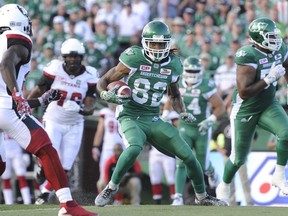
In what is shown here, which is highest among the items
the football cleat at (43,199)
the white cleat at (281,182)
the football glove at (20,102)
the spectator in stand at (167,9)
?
the spectator in stand at (167,9)

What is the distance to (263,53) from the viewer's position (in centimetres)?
951

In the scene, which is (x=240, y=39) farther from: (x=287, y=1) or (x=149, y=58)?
(x=149, y=58)

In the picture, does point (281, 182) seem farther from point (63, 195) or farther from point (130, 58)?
point (63, 195)

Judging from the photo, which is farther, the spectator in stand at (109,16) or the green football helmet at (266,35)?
the spectator in stand at (109,16)

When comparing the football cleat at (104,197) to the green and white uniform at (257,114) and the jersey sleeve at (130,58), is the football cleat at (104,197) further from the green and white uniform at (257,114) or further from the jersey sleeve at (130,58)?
the green and white uniform at (257,114)

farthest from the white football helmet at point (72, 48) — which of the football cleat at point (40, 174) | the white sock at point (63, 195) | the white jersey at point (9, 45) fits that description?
the white sock at point (63, 195)

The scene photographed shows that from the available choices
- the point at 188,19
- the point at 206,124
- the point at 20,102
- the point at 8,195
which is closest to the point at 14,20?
the point at 20,102

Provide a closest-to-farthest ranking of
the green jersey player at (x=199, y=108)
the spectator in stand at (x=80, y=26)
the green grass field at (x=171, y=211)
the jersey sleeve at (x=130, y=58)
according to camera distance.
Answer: the green grass field at (x=171, y=211), the jersey sleeve at (x=130, y=58), the green jersey player at (x=199, y=108), the spectator in stand at (x=80, y=26)

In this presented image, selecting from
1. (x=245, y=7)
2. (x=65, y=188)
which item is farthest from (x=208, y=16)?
(x=65, y=188)

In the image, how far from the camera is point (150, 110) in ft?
30.0

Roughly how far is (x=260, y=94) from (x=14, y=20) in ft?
9.24

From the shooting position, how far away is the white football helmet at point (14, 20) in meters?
7.87

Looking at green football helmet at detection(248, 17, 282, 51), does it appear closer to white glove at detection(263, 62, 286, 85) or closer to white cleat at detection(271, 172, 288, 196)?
white glove at detection(263, 62, 286, 85)

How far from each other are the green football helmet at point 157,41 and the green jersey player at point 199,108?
3.06m
